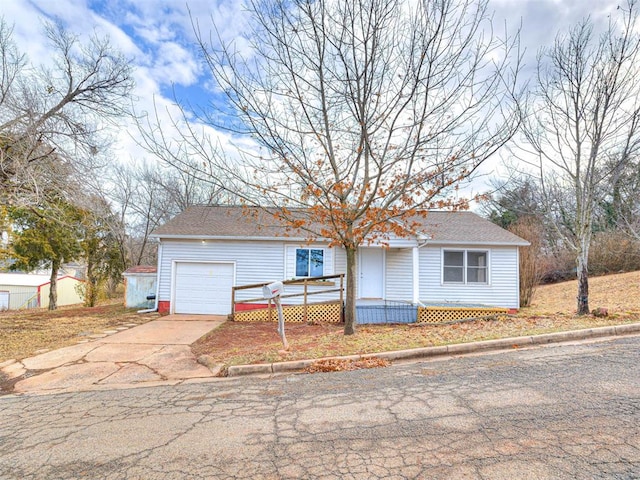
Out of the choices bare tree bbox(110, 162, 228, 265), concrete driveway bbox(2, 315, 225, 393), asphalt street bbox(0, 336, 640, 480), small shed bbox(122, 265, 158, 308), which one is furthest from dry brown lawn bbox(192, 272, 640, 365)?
bare tree bbox(110, 162, 228, 265)

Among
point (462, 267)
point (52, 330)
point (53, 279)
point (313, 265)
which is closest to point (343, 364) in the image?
point (313, 265)

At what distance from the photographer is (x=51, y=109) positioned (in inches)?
403

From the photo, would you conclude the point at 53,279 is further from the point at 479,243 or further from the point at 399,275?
the point at 479,243

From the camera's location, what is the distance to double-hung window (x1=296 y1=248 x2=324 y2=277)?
492 inches

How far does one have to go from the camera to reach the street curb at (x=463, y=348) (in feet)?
18.2

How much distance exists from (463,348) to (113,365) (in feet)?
19.5

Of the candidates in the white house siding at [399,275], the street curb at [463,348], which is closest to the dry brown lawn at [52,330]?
the street curb at [463,348]

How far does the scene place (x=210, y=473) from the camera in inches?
103

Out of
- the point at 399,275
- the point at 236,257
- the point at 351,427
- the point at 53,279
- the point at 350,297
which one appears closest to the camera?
the point at 351,427

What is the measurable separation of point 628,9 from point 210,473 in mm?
11437

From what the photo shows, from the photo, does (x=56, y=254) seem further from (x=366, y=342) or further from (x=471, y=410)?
(x=471, y=410)

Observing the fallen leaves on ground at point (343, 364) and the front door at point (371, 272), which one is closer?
the fallen leaves on ground at point (343, 364)

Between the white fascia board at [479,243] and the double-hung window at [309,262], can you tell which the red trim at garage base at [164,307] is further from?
the white fascia board at [479,243]

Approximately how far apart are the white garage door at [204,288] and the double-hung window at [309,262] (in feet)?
7.63
